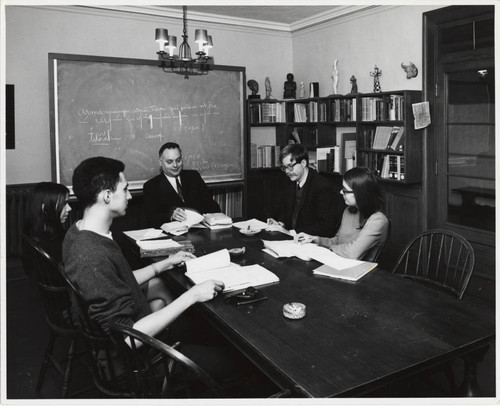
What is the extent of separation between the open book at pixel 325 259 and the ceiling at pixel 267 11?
334 centimetres

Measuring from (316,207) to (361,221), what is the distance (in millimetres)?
728

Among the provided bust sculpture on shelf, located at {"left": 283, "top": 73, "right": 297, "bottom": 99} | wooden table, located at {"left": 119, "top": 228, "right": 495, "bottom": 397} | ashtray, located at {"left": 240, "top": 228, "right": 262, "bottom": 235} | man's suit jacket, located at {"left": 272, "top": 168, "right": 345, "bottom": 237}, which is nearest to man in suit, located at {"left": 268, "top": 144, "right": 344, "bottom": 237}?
man's suit jacket, located at {"left": 272, "top": 168, "right": 345, "bottom": 237}

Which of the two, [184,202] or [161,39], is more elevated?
[161,39]

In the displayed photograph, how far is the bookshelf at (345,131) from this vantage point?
462 cm

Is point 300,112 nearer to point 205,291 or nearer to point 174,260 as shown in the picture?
point 174,260

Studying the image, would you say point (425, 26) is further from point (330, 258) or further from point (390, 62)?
point (330, 258)

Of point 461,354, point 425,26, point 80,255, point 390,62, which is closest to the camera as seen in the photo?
point 461,354

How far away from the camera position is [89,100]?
4754 millimetres

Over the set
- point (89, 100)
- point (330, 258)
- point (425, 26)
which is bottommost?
point (330, 258)

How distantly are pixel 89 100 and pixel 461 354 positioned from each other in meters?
4.11

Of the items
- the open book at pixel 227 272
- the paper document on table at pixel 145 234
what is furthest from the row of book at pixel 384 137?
the open book at pixel 227 272

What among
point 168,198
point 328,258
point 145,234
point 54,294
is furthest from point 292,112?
point 54,294

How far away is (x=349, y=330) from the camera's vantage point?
1689 mm
